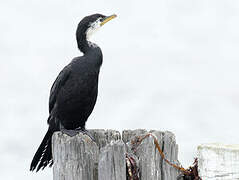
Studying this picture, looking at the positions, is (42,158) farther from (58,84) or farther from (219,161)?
(219,161)

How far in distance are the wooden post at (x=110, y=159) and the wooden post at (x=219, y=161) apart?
0.40 meters

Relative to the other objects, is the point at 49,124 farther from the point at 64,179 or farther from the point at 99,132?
the point at 64,179

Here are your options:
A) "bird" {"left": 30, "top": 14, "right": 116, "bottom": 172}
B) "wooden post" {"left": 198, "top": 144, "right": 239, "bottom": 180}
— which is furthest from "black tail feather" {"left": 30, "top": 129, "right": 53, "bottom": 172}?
"wooden post" {"left": 198, "top": 144, "right": 239, "bottom": 180}

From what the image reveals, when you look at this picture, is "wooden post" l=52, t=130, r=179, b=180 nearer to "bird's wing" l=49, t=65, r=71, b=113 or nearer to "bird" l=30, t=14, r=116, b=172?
"bird" l=30, t=14, r=116, b=172

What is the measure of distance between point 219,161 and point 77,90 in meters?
2.45

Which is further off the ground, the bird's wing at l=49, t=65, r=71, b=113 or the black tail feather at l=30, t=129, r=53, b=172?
the bird's wing at l=49, t=65, r=71, b=113

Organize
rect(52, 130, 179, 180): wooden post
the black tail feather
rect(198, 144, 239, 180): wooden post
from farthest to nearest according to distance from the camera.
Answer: the black tail feather, rect(52, 130, 179, 180): wooden post, rect(198, 144, 239, 180): wooden post

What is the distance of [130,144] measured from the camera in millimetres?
3258

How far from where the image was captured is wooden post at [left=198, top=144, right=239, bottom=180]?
2.54m

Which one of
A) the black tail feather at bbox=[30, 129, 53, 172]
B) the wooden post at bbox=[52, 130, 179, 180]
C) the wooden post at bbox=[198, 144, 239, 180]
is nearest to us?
the wooden post at bbox=[198, 144, 239, 180]

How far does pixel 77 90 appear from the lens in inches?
188

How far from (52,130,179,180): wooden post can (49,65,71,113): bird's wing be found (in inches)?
64.6

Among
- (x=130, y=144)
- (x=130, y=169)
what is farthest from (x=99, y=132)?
(x=130, y=169)

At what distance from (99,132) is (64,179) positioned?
0.90 meters
